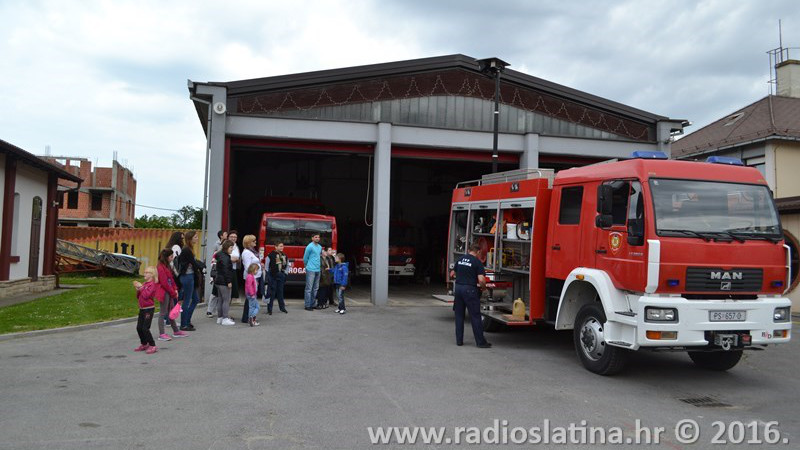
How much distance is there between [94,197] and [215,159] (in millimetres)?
39865

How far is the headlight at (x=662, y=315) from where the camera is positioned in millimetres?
6852

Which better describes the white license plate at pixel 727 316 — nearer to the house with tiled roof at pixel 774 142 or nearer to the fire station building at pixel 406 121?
the fire station building at pixel 406 121

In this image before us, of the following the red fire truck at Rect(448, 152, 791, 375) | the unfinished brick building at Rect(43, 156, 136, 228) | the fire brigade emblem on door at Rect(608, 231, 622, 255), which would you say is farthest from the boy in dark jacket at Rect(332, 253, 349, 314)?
the unfinished brick building at Rect(43, 156, 136, 228)

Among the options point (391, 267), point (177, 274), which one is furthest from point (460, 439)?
point (391, 267)

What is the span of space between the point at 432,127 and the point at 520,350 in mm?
8814

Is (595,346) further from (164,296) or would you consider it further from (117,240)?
(117,240)

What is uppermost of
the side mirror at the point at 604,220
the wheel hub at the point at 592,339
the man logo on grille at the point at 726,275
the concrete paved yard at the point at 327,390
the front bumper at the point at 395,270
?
the side mirror at the point at 604,220

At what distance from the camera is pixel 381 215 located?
1655cm

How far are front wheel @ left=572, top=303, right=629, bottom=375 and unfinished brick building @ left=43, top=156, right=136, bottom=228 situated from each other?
47404 mm

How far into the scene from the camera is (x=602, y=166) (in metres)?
8.36

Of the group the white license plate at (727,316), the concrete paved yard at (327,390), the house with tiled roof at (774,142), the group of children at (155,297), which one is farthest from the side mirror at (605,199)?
the house with tiled roof at (774,142)

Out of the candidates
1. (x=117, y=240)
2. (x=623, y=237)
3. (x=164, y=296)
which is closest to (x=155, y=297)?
(x=164, y=296)

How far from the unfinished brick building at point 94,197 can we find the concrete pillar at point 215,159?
121ft

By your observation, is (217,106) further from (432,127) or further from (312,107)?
(432,127)
